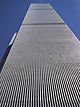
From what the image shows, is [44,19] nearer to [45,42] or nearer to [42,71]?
[45,42]

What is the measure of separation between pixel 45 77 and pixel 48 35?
1902 centimetres

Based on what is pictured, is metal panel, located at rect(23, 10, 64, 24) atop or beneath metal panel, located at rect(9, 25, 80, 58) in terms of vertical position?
beneath

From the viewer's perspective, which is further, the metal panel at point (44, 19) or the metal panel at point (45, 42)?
the metal panel at point (44, 19)

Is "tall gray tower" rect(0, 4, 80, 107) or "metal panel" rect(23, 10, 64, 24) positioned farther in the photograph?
"metal panel" rect(23, 10, 64, 24)

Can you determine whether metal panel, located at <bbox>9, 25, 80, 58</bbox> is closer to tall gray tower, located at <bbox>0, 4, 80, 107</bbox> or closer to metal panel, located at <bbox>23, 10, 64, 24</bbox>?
tall gray tower, located at <bbox>0, 4, 80, 107</bbox>

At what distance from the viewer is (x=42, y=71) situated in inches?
951

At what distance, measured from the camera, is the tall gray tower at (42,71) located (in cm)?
1809

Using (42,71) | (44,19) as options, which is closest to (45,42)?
(42,71)

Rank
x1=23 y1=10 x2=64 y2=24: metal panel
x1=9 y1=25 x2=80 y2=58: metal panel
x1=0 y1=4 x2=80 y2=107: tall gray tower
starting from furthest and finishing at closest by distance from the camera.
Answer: x1=23 y1=10 x2=64 y2=24: metal panel < x1=9 y1=25 x2=80 y2=58: metal panel < x1=0 y1=4 x2=80 y2=107: tall gray tower

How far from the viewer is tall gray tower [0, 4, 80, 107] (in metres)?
18.1

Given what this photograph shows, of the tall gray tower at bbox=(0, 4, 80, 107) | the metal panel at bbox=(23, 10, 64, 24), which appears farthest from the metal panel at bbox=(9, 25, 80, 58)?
the metal panel at bbox=(23, 10, 64, 24)

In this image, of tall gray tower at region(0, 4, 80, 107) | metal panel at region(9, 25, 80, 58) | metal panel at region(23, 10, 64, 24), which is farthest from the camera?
metal panel at region(23, 10, 64, 24)

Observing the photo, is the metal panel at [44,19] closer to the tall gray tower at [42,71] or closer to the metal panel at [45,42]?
the metal panel at [45,42]

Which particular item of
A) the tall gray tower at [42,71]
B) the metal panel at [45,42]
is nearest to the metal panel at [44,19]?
the metal panel at [45,42]
